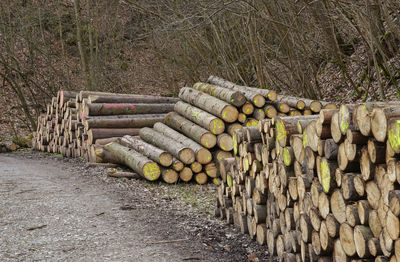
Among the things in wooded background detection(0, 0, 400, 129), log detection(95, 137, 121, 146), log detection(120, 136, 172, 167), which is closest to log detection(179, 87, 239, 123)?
log detection(120, 136, 172, 167)

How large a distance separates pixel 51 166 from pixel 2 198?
4.61m

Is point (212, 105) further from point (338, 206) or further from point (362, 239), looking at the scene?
point (362, 239)

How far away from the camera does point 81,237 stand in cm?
547

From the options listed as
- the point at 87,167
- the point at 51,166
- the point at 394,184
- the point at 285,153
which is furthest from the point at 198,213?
the point at 51,166

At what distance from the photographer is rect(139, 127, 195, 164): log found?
898 cm

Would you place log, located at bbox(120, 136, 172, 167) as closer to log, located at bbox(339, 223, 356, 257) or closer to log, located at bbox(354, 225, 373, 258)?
log, located at bbox(339, 223, 356, 257)

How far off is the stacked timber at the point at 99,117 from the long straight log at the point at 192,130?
1937mm

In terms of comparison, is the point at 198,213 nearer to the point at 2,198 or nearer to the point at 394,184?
the point at 2,198

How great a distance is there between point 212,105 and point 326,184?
5910 millimetres

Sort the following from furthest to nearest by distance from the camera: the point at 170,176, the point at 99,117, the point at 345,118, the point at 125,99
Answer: the point at 125,99 < the point at 99,117 < the point at 170,176 < the point at 345,118

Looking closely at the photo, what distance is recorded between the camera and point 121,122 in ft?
41.5

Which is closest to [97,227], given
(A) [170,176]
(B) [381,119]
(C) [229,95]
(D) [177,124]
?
(A) [170,176]

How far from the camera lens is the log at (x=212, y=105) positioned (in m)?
9.08

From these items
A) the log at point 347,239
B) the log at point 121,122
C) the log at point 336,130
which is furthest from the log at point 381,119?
the log at point 121,122
